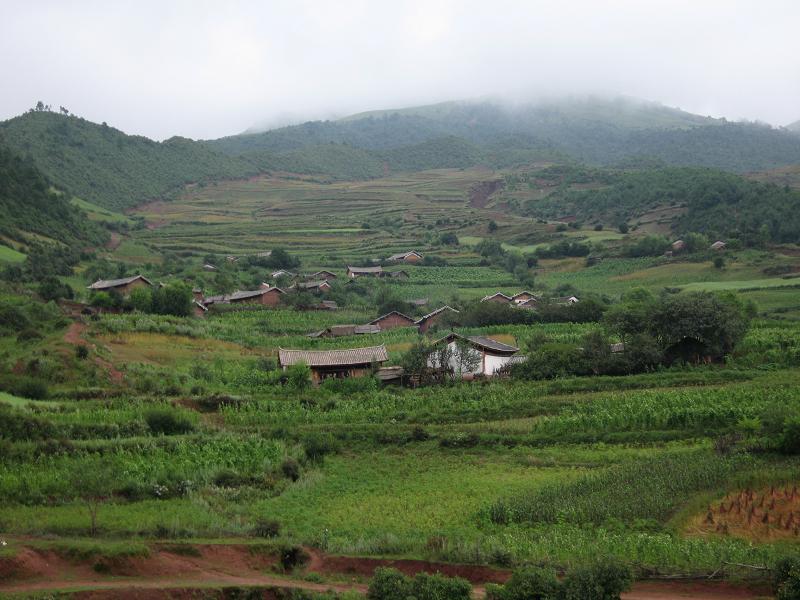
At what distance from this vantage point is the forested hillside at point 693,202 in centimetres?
8319

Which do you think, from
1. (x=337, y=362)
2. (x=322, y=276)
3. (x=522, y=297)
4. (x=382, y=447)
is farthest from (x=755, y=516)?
(x=322, y=276)

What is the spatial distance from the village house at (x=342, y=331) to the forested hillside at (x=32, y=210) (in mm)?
33742

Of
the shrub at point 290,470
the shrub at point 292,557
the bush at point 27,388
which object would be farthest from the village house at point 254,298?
the shrub at point 292,557

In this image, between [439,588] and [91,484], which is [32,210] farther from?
[439,588]

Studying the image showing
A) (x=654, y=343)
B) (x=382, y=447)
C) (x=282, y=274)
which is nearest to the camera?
(x=382, y=447)

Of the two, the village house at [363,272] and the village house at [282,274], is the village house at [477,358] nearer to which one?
the village house at [282,274]

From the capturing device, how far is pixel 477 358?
41594 mm

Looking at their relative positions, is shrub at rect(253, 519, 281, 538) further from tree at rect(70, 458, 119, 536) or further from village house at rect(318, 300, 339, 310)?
village house at rect(318, 300, 339, 310)

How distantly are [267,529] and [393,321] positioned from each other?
3804 centimetres

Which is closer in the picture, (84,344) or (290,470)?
(290,470)

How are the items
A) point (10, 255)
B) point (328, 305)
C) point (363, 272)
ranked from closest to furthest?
point (328, 305) → point (10, 255) → point (363, 272)

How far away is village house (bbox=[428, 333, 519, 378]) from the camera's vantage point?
4156 cm

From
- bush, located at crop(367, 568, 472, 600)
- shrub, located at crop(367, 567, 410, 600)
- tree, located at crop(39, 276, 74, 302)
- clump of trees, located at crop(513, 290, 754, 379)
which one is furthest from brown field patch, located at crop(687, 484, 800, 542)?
tree, located at crop(39, 276, 74, 302)

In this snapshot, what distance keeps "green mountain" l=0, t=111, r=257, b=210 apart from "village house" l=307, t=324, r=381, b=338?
7161 cm
